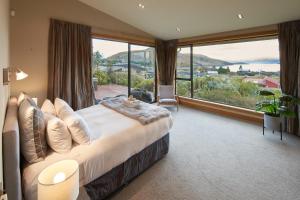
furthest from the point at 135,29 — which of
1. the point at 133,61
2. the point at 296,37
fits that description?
the point at 296,37

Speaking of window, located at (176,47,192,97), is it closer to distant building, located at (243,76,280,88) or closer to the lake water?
the lake water

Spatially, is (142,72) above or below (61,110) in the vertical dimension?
above

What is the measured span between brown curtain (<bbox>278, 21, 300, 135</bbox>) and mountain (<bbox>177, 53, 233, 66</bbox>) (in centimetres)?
154

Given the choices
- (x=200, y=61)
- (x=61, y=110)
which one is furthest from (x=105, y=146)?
(x=200, y=61)

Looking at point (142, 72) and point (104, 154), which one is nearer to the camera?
point (104, 154)

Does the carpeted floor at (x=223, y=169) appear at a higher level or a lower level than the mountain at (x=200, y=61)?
lower

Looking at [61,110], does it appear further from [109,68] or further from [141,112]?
[109,68]

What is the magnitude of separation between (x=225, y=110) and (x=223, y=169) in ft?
9.73

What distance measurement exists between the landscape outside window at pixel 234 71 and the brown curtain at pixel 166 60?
281 mm

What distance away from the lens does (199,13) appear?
3914 millimetres

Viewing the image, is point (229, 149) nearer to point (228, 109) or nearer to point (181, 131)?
point (181, 131)

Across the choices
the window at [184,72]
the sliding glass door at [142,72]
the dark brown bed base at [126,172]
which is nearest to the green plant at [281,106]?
the dark brown bed base at [126,172]

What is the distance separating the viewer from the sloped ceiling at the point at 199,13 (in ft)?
10.8

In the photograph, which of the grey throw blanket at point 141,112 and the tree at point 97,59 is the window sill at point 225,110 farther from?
the tree at point 97,59
